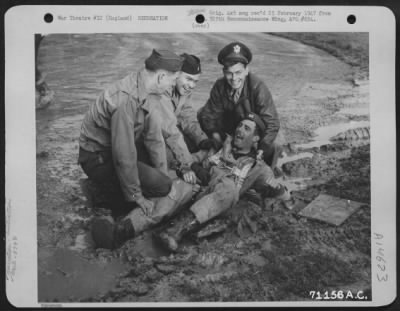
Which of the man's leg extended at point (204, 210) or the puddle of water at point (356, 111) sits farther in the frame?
the puddle of water at point (356, 111)

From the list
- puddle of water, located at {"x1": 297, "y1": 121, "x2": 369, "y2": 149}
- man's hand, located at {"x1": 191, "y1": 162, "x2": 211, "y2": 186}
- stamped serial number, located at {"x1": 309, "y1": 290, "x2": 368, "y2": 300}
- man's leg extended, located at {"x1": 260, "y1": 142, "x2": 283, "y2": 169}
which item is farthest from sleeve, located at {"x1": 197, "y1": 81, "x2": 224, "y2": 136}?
stamped serial number, located at {"x1": 309, "y1": 290, "x2": 368, "y2": 300}

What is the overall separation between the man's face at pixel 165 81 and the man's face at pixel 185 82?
0.16 ft

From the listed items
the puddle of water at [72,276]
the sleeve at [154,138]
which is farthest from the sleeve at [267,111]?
the puddle of water at [72,276]

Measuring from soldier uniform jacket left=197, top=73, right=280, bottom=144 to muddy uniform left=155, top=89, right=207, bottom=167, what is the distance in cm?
7

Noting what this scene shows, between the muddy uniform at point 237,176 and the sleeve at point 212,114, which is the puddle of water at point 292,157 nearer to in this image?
the muddy uniform at point 237,176

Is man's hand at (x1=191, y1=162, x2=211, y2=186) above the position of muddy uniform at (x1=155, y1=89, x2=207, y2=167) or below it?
below

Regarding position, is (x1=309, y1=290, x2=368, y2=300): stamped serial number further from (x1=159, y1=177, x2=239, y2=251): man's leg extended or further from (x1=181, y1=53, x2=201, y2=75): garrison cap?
(x1=181, y1=53, x2=201, y2=75): garrison cap

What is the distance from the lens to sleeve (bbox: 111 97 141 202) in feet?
11.2

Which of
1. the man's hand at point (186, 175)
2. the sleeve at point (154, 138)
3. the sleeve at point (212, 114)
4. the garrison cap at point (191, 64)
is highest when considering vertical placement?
the garrison cap at point (191, 64)

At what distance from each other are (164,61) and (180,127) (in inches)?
19.8

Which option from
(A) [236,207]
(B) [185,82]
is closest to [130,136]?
(B) [185,82]

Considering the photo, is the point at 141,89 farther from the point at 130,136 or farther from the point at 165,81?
the point at 130,136

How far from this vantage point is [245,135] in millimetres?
3535

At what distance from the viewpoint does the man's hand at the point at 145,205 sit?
11.3 feet
